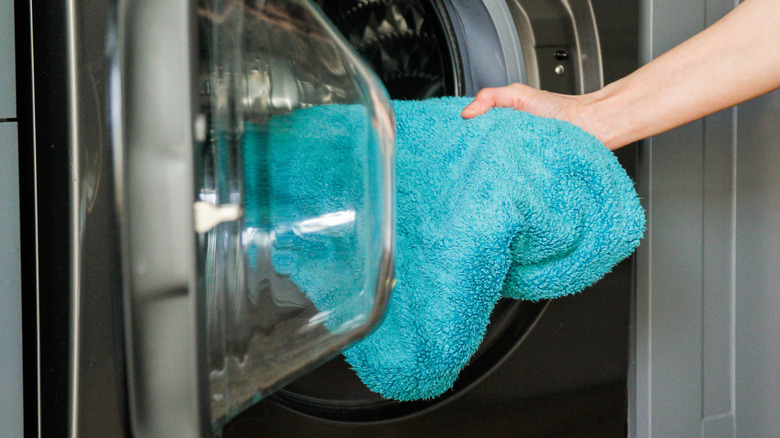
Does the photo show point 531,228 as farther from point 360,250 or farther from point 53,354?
point 53,354

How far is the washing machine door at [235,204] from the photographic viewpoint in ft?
0.79

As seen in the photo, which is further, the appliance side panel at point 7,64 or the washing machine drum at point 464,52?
the washing machine drum at point 464,52

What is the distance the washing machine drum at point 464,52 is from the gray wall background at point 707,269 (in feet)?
0.40

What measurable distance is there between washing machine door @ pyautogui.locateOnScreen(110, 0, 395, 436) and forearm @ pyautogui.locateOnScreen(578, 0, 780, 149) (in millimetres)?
262

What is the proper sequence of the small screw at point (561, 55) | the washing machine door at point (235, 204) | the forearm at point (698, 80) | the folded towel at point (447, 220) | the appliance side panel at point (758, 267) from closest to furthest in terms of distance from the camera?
the washing machine door at point (235, 204) < the folded towel at point (447, 220) < the forearm at point (698, 80) < the small screw at point (561, 55) < the appliance side panel at point (758, 267)

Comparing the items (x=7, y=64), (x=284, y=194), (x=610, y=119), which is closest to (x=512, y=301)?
(x=610, y=119)

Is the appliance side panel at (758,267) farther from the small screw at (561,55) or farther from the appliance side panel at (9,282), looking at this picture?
the appliance side panel at (9,282)

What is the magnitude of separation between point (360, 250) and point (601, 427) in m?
0.46

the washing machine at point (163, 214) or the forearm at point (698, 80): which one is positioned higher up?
the forearm at point (698, 80)

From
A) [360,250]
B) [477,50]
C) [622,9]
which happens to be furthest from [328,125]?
[622,9]

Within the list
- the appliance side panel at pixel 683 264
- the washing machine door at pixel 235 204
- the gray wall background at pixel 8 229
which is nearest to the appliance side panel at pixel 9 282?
the gray wall background at pixel 8 229

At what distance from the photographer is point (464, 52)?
616 mm

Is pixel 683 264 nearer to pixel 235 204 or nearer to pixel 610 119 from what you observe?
pixel 610 119

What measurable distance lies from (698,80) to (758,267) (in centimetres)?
35
